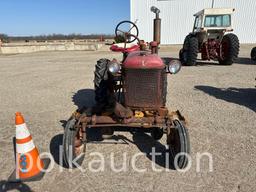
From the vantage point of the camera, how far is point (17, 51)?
29.4m

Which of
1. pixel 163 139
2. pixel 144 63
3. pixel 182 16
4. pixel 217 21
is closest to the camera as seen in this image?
pixel 144 63

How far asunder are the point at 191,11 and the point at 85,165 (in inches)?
1058

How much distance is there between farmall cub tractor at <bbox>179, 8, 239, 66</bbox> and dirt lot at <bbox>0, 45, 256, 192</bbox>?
2876mm

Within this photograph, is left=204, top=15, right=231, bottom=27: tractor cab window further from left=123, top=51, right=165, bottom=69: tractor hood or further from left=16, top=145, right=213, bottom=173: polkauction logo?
left=16, top=145, right=213, bottom=173: polkauction logo

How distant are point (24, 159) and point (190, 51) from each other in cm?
904

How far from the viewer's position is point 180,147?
3162mm

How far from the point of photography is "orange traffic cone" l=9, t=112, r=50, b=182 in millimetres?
3076

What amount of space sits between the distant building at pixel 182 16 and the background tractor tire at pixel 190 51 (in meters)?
16.4

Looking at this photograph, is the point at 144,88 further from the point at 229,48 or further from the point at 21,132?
the point at 229,48

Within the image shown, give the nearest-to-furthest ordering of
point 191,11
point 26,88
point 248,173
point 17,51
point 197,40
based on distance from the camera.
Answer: point 248,173 → point 26,88 → point 197,40 → point 191,11 → point 17,51

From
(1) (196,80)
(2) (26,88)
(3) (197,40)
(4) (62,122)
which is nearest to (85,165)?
(4) (62,122)

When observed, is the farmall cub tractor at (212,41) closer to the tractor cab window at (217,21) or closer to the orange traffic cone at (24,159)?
the tractor cab window at (217,21)

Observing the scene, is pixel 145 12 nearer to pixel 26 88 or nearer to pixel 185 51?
pixel 185 51

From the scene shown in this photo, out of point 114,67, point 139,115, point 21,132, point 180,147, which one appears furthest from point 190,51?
point 21,132
